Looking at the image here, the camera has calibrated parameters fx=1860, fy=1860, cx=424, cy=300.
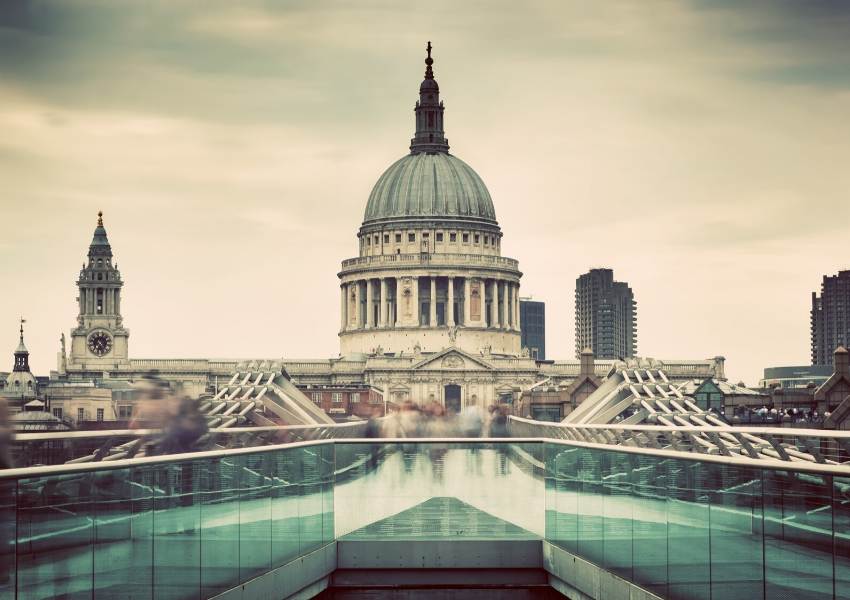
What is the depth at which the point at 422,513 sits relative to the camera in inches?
1234

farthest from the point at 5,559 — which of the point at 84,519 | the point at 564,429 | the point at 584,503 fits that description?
the point at 564,429

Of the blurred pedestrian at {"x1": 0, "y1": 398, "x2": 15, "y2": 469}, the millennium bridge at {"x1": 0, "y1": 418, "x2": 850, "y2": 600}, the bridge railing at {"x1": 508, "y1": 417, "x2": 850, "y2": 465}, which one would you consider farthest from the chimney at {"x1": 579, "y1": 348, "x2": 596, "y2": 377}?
the blurred pedestrian at {"x1": 0, "y1": 398, "x2": 15, "y2": 469}

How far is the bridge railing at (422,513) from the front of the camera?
1983 centimetres

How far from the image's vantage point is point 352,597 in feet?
102

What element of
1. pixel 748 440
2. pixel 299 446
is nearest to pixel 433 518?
pixel 299 446

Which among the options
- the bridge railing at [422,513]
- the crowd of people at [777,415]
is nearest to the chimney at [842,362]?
the crowd of people at [777,415]

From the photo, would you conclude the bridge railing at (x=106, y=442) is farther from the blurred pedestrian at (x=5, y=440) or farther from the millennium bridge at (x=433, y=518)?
the blurred pedestrian at (x=5, y=440)

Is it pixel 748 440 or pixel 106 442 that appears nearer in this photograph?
pixel 106 442

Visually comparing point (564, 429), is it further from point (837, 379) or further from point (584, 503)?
point (837, 379)

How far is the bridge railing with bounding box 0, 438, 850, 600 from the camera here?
1983 centimetres

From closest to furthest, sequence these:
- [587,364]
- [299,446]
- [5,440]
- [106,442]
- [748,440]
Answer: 1. [5,440]
2. [106,442]
3. [748,440]
4. [299,446]
5. [587,364]

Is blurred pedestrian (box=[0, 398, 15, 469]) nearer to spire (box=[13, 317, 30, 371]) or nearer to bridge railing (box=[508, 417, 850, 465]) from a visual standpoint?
bridge railing (box=[508, 417, 850, 465])

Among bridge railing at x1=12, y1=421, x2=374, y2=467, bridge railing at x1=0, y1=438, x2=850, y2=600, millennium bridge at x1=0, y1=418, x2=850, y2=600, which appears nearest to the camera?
bridge railing at x1=0, y1=438, x2=850, y2=600

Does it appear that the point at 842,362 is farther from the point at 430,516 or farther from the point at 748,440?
the point at 748,440
